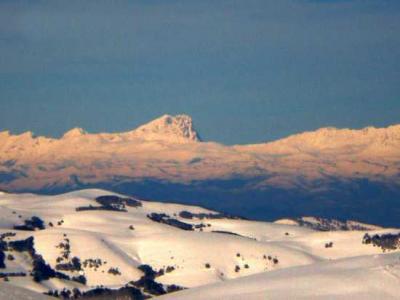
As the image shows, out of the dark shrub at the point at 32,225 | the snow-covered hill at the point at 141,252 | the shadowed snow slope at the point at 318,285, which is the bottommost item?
the shadowed snow slope at the point at 318,285

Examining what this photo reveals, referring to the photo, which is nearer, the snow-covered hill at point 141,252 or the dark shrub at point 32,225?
the snow-covered hill at point 141,252

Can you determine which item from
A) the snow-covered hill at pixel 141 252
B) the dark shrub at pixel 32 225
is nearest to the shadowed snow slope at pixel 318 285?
the snow-covered hill at pixel 141 252

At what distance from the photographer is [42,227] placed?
188 metres

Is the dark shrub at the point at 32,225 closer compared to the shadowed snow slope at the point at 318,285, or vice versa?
the shadowed snow slope at the point at 318,285

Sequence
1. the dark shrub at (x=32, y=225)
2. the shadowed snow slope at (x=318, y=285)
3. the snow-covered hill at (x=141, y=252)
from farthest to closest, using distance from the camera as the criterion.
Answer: the dark shrub at (x=32, y=225)
the snow-covered hill at (x=141, y=252)
the shadowed snow slope at (x=318, y=285)

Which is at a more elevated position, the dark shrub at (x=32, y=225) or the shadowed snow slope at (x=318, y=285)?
the dark shrub at (x=32, y=225)

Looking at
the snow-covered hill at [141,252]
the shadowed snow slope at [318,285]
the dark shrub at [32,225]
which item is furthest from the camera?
the dark shrub at [32,225]

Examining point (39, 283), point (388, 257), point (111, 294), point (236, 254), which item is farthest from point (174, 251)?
point (388, 257)

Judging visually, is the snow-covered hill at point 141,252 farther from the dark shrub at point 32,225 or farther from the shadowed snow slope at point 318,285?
the shadowed snow slope at point 318,285

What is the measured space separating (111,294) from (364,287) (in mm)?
69176

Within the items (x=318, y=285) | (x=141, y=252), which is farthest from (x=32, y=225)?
(x=318, y=285)

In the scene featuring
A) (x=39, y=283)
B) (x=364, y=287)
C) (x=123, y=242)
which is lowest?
(x=364, y=287)

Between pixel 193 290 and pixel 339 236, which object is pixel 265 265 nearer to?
pixel 339 236

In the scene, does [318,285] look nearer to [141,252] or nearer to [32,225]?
[141,252]
